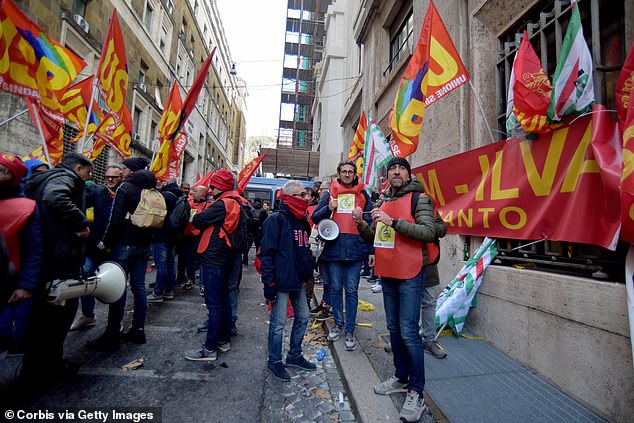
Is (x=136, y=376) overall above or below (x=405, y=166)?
below

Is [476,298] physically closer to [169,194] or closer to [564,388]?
[564,388]

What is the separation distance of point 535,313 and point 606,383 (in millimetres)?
757

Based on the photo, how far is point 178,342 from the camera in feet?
12.3

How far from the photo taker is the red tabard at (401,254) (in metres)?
2.47

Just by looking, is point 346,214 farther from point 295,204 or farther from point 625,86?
point 625,86

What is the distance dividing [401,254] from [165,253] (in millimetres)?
4166

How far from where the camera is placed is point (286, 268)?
2947 millimetres

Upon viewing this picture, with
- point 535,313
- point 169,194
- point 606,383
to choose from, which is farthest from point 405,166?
point 169,194

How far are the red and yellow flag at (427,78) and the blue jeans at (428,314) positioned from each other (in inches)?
71.3

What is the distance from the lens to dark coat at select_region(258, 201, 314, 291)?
9.61 ft

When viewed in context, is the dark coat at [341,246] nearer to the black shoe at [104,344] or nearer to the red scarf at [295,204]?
the red scarf at [295,204]

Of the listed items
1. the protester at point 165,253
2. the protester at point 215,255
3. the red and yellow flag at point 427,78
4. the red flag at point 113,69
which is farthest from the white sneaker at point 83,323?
the red and yellow flag at point 427,78

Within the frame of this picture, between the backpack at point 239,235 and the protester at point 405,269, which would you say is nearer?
the protester at point 405,269

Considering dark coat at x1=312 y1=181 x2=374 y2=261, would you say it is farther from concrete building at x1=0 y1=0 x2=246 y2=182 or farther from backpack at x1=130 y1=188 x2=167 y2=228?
concrete building at x1=0 y1=0 x2=246 y2=182
